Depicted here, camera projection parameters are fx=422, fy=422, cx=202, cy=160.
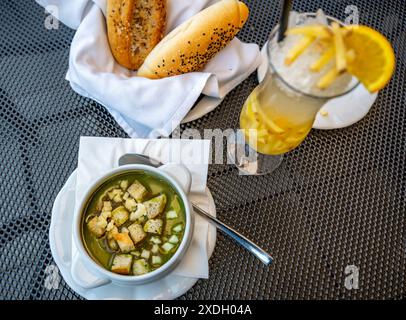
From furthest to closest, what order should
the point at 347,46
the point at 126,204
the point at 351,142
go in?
the point at 351,142 < the point at 126,204 < the point at 347,46

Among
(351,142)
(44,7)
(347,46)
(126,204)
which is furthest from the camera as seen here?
(44,7)

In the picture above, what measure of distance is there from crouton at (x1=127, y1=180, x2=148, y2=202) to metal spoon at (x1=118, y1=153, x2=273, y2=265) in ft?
0.17

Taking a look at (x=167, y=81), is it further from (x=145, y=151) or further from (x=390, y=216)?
(x=390, y=216)

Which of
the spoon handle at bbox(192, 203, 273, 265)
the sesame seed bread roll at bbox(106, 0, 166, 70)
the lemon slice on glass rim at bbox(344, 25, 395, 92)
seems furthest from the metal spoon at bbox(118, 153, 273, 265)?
the lemon slice on glass rim at bbox(344, 25, 395, 92)

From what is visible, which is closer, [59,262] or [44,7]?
[59,262]

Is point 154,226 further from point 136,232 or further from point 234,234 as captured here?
point 234,234

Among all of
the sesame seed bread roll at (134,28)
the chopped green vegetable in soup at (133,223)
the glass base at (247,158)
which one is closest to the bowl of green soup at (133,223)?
the chopped green vegetable in soup at (133,223)

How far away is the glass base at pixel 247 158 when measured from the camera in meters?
0.79

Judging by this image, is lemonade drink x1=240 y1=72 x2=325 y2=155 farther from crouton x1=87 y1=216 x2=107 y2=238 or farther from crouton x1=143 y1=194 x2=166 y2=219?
crouton x1=87 y1=216 x2=107 y2=238

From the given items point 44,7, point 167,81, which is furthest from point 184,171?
point 44,7

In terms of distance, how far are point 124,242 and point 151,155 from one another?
0.56 feet

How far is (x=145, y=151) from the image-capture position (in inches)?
30.1

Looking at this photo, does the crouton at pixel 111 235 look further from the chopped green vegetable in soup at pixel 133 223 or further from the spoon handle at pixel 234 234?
the spoon handle at pixel 234 234

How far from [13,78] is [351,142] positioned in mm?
685
